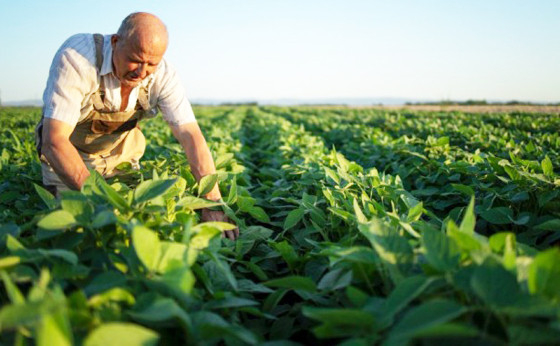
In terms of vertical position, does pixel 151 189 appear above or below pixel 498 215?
above

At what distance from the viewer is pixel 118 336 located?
30.7 inches

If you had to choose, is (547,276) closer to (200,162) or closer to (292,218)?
(292,218)

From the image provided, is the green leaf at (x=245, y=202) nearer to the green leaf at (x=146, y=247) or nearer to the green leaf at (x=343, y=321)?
the green leaf at (x=146, y=247)

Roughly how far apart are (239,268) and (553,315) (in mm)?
1148

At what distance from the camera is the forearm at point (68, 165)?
1.91 meters

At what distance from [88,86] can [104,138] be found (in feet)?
2.59

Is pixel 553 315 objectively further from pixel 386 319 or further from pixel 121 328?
pixel 121 328

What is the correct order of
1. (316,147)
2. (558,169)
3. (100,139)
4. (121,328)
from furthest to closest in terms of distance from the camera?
(316,147) → (558,169) → (100,139) → (121,328)

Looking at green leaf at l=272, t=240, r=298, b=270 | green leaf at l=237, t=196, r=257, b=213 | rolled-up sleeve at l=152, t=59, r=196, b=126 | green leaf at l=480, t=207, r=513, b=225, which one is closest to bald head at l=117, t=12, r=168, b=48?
rolled-up sleeve at l=152, t=59, r=196, b=126

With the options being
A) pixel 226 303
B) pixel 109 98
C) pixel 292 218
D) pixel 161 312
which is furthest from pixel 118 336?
pixel 109 98

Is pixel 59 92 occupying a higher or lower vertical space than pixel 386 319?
higher

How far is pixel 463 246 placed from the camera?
3.30 ft

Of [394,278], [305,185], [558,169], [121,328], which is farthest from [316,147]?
[121,328]

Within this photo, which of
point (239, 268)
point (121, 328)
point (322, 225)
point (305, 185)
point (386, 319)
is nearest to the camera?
point (121, 328)
